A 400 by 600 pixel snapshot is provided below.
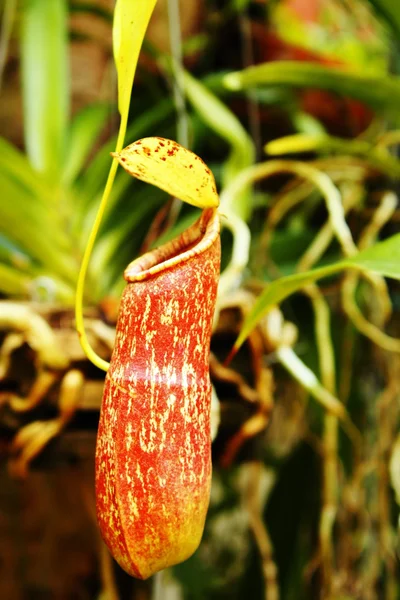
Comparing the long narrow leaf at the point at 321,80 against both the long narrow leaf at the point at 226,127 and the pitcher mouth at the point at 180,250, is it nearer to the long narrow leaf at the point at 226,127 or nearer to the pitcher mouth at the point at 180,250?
the long narrow leaf at the point at 226,127

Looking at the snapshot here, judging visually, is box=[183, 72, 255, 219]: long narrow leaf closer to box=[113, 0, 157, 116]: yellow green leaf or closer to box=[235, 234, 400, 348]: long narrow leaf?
box=[235, 234, 400, 348]: long narrow leaf

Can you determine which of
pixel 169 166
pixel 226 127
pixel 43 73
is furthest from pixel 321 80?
pixel 169 166

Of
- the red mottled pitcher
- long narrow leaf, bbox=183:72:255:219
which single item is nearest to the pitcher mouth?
the red mottled pitcher

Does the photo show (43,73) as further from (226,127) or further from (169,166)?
(169,166)

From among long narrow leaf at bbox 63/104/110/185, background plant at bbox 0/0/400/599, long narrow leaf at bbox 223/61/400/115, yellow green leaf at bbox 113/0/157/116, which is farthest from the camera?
long narrow leaf at bbox 63/104/110/185

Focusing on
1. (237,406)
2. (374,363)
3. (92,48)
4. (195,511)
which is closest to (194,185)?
(195,511)

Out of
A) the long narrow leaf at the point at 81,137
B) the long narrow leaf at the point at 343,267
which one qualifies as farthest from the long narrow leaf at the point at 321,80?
the long narrow leaf at the point at 343,267
